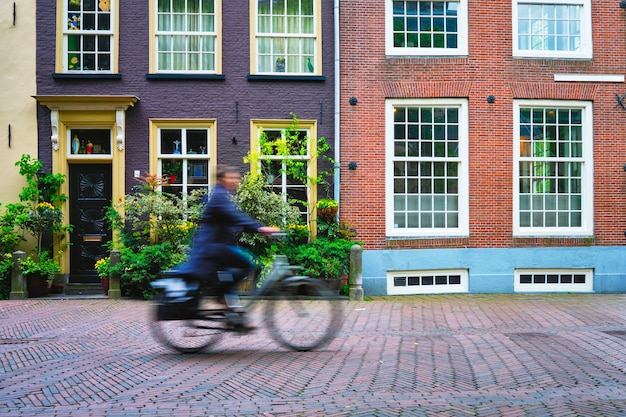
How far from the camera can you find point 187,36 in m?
12.6

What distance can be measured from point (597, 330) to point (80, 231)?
10.1 m

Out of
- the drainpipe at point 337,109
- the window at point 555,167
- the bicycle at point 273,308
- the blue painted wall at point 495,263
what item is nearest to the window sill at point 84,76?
the drainpipe at point 337,109

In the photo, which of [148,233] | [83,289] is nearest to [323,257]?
[148,233]

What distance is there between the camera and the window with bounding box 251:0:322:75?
12.7 meters

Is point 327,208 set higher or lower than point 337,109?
lower

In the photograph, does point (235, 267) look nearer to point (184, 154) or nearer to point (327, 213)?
point (327, 213)

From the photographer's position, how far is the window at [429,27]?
1262 centimetres

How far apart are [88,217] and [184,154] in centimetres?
249

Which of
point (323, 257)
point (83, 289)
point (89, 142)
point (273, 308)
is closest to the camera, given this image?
point (273, 308)

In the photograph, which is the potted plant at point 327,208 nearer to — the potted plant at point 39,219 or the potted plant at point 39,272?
the potted plant at point 39,219

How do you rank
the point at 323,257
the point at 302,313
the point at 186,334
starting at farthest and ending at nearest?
the point at 323,257
the point at 186,334
the point at 302,313

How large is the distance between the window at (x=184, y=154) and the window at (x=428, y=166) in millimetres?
3903

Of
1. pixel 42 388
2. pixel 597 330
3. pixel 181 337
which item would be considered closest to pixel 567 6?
pixel 597 330

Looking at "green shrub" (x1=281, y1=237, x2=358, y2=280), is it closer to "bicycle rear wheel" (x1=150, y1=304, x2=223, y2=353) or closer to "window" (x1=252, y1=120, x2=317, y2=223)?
"window" (x1=252, y1=120, x2=317, y2=223)
